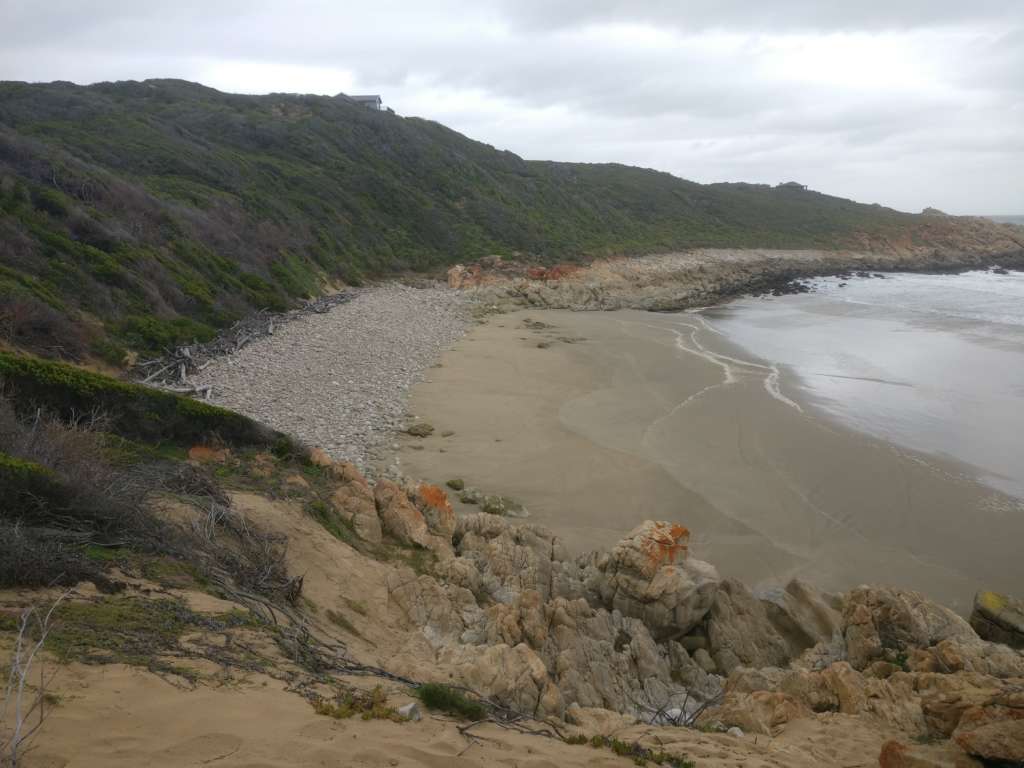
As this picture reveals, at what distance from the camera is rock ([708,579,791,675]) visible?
7.39 m

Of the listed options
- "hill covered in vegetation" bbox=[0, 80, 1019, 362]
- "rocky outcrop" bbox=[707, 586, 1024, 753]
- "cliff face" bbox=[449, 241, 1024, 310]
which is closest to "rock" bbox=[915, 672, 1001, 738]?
"rocky outcrop" bbox=[707, 586, 1024, 753]

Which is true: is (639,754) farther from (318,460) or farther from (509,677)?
(318,460)

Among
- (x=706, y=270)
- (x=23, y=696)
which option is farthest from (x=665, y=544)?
(x=706, y=270)

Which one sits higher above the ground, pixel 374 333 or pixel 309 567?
pixel 374 333

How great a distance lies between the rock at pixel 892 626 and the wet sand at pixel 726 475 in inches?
77.2

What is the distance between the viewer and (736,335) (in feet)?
90.1

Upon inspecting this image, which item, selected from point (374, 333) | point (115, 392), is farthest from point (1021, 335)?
point (115, 392)

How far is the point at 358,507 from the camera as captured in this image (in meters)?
8.04

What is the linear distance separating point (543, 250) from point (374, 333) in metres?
23.3

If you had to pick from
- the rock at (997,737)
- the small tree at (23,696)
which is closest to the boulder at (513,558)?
the rock at (997,737)

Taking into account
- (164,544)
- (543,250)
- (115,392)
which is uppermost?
(543,250)

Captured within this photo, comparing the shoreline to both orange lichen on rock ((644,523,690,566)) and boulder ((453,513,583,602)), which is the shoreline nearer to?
boulder ((453,513,583,602))

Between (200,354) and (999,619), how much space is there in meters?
15.7

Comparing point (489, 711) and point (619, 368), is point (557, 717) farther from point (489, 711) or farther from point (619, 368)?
point (619, 368)
